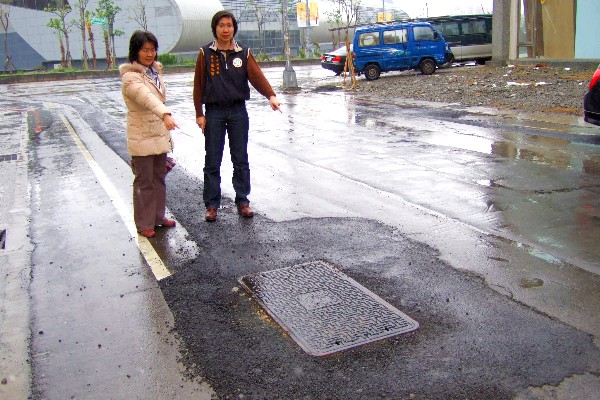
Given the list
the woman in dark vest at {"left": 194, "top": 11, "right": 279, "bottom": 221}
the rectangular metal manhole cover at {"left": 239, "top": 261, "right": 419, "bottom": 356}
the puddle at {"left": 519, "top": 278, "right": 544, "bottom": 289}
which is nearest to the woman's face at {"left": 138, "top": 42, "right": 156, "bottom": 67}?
the woman in dark vest at {"left": 194, "top": 11, "right": 279, "bottom": 221}

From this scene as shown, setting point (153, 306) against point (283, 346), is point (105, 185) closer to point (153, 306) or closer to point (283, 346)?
point (153, 306)

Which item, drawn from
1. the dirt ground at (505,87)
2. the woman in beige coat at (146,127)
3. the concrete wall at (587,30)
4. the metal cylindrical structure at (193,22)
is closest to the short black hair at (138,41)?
the woman in beige coat at (146,127)

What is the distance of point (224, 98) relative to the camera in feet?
19.8

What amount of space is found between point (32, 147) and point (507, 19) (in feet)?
63.3

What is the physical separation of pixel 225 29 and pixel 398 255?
2.66 metres

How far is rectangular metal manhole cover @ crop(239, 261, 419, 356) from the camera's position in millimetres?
3672

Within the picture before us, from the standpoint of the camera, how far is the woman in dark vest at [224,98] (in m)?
5.97

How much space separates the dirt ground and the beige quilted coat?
10117 millimetres

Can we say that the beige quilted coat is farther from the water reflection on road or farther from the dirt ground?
the dirt ground

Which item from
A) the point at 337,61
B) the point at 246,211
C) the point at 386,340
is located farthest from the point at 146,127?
the point at 337,61

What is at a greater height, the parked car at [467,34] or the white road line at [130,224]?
the parked car at [467,34]

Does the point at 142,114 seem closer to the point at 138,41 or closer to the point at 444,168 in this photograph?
the point at 138,41

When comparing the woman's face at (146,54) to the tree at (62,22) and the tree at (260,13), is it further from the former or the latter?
the tree at (260,13)

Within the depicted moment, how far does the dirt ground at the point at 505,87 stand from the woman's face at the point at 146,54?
33.5 feet
